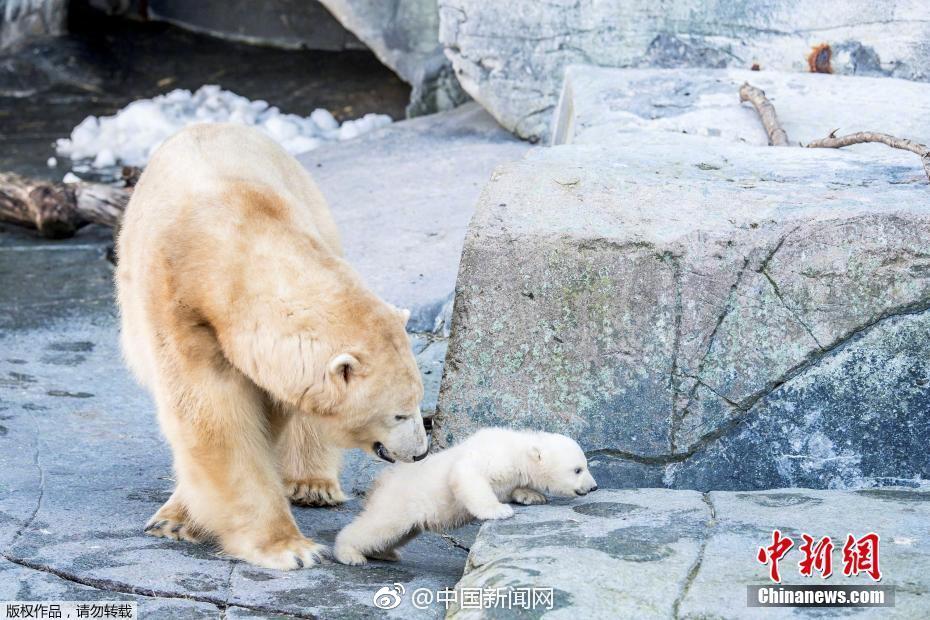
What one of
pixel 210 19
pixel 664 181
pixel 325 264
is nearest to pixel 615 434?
pixel 664 181

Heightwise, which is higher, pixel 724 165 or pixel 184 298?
pixel 724 165

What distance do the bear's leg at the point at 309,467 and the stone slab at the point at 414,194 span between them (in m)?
1.44

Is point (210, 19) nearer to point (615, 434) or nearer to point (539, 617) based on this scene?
point (615, 434)

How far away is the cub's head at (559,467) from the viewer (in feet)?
10.6

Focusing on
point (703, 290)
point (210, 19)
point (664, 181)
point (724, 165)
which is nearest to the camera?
point (703, 290)

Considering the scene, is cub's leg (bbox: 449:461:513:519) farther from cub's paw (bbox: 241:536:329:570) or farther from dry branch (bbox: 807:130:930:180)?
dry branch (bbox: 807:130:930:180)

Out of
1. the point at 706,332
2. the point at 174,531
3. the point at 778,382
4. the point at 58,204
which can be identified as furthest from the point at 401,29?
the point at 174,531

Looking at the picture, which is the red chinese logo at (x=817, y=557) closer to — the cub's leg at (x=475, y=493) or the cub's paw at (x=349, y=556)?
the cub's leg at (x=475, y=493)

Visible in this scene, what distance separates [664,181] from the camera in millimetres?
3766

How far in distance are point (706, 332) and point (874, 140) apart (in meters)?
1.50

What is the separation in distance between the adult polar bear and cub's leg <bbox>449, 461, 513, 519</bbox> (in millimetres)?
121

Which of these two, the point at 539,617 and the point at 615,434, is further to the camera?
the point at 615,434

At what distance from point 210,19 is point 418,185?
6.46 metres

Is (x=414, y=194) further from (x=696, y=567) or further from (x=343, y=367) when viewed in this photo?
(x=696, y=567)
